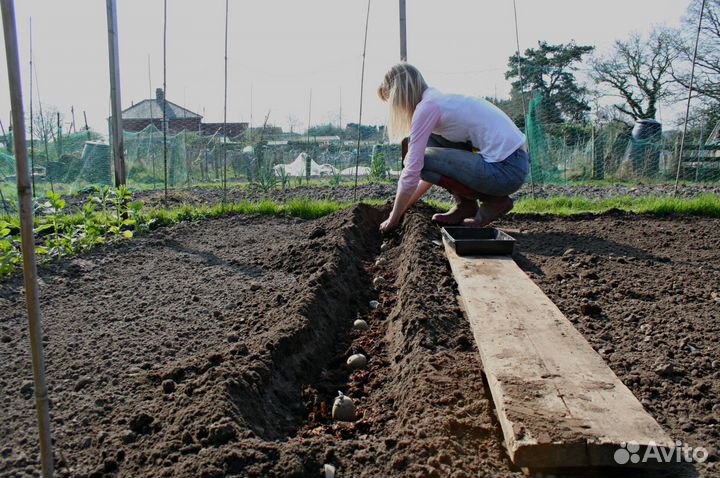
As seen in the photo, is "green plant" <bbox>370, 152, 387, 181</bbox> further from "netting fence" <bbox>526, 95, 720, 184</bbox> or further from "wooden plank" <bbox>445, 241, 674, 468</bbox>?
"wooden plank" <bbox>445, 241, 674, 468</bbox>

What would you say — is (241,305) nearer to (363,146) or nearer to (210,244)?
(210,244)

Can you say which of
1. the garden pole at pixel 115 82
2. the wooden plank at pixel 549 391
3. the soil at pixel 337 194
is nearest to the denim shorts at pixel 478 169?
the wooden plank at pixel 549 391

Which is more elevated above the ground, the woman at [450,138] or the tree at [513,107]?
the tree at [513,107]

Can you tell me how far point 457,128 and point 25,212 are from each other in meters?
3.27

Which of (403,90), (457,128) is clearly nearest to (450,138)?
(457,128)

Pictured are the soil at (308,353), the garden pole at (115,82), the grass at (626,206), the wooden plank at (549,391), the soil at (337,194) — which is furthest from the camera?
the soil at (337,194)

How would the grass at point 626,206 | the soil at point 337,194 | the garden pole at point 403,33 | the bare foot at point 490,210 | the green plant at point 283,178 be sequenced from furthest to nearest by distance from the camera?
the green plant at point 283,178, the soil at point 337,194, the garden pole at point 403,33, the grass at point 626,206, the bare foot at point 490,210

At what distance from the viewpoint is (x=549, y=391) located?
164 centimetres

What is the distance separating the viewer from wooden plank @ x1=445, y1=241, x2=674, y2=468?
137 centimetres

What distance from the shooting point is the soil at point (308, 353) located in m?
1.57

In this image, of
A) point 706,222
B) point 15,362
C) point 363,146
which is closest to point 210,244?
point 15,362

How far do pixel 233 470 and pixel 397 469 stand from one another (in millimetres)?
421

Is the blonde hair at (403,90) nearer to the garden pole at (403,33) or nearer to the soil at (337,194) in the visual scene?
the garden pole at (403,33)

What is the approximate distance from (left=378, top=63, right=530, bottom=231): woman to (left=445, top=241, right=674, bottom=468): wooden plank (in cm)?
161
